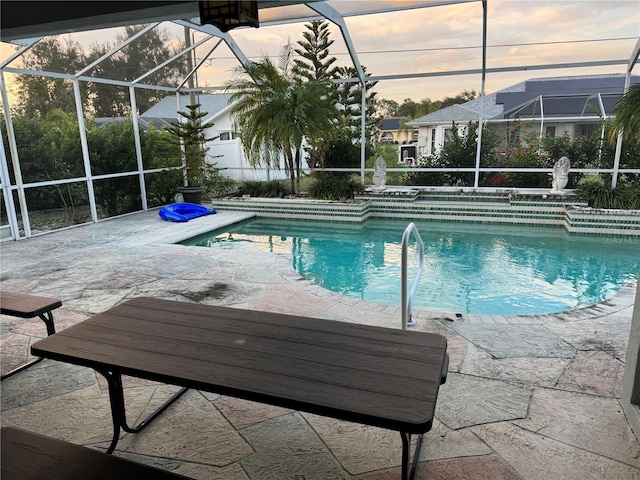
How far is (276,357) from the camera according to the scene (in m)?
1.75

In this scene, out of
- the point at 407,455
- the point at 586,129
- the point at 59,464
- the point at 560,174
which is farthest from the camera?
the point at 586,129

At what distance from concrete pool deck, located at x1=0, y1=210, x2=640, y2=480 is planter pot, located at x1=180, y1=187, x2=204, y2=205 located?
20.4 ft

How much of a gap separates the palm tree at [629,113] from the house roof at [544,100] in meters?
2.36

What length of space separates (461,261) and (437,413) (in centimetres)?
423

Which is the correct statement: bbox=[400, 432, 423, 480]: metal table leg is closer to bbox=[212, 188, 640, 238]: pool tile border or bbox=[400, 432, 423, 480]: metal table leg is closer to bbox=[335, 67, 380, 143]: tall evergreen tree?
bbox=[212, 188, 640, 238]: pool tile border

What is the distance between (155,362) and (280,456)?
789 millimetres

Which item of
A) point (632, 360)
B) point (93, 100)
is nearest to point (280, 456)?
point (632, 360)

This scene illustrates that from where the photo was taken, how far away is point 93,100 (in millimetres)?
8562

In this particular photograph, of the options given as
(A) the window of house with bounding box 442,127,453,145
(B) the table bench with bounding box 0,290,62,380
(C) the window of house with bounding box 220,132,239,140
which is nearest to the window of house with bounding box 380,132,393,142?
(A) the window of house with bounding box 442,127,453,145

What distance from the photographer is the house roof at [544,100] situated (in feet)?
31.2

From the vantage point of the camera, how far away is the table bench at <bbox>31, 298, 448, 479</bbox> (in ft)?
4.76

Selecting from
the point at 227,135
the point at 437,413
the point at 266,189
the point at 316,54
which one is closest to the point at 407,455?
the point at 437,413

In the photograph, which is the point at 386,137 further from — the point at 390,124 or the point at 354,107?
the point at 354,107

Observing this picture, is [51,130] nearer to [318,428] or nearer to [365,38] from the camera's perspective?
[365,38]
